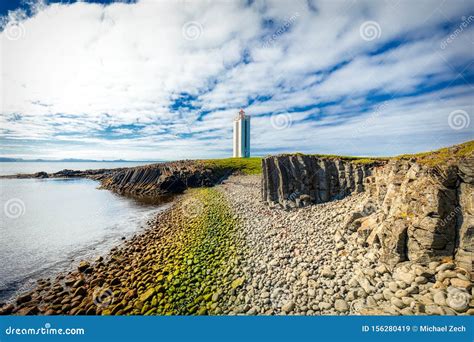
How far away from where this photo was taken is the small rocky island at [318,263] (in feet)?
26.8

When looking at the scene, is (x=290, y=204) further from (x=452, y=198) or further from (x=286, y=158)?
(x=452, y=198)

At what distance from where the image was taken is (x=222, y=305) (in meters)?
9.48

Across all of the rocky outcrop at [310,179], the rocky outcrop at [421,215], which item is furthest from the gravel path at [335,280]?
the rocky outcrop at [310,179]

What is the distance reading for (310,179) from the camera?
21.6m

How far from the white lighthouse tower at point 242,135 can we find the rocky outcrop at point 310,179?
6681 cm

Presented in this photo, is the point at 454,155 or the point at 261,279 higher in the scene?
the point at 454,155

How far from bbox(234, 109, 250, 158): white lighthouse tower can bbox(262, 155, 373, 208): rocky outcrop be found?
2630 inches

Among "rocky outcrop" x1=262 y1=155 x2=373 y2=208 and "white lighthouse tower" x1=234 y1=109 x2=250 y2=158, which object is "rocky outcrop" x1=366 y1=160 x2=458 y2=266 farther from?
"white lighthouse tower" x1=234 y1=109 x2=250 y2=158
